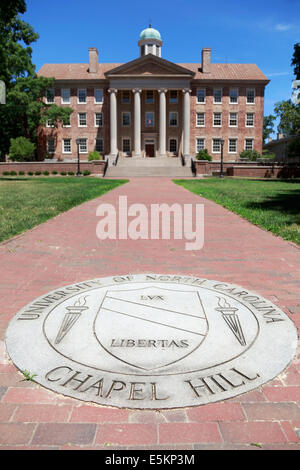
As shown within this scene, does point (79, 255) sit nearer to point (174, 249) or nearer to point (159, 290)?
point (174, 249)

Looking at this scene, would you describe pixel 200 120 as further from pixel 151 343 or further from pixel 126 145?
pixel 151 343

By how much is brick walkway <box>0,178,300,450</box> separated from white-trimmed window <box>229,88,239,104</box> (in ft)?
166

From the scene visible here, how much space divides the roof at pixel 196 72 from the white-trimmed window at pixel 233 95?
1.63 metres

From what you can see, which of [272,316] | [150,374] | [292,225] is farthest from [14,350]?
[292,225]

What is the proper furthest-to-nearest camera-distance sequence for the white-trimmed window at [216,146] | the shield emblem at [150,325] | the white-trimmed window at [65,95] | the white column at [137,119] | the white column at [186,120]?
the white-trimmed window at [216,146] < the white-trimmed window at [65,95] < the white column at [186,120] < the white column at [137,119] < the shield emblem at [150,325]

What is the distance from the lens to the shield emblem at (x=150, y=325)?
3.09 meters

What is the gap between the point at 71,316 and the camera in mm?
3877

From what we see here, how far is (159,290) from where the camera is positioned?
4.66 m

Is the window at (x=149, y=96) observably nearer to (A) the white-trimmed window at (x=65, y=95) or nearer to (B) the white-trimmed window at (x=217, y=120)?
(B) the white-trimmed window at (x=217, y=120)

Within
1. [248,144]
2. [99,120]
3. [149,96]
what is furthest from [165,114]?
[248,144]

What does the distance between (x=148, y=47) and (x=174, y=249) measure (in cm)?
6670

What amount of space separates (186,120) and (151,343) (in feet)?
174

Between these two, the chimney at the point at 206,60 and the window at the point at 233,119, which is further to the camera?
the window at the point at 233,119

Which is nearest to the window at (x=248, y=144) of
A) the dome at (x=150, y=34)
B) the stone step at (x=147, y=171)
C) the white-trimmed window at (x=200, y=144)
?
the white-trimmed window at (x=200, y=144)
